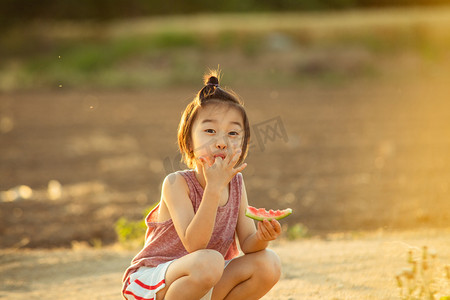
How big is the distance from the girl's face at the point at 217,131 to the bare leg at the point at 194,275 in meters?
0.49

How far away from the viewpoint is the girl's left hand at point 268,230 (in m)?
3.08

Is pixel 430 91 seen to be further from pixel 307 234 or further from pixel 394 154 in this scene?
pixel 307 234

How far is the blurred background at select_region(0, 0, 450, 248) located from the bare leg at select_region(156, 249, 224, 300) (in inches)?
117

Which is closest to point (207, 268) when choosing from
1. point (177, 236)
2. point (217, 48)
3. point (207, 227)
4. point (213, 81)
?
→ point (207, 227)

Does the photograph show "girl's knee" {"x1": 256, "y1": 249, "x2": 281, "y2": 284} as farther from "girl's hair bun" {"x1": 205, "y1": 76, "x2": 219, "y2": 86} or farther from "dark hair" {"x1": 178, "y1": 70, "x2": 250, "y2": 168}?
"girl's hair bun" {"x1": 205, "y1": 76, "x2": 219, "y2": 86}

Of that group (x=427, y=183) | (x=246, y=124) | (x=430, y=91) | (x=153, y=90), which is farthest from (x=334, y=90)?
(x=246, y=124)

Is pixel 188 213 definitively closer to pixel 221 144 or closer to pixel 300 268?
pixel 221 144

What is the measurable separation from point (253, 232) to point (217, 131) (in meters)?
0.57

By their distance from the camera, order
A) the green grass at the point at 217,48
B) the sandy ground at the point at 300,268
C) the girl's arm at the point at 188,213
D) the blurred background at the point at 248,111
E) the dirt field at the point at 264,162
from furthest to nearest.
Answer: the green grass at the point at 217,48 → the blurred background at the point at 248,111 → the dirt field at the point at 264,162 → the sandy ground at the point at 300,268 → the girl's arm at the point at 188,213

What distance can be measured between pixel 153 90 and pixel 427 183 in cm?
1563

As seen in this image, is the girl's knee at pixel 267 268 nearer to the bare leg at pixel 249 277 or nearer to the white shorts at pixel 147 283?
the bare leg at pixel 249 277

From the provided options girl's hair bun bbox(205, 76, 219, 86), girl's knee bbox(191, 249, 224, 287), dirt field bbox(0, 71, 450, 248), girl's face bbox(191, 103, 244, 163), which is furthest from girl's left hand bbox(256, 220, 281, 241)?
dirt field bbox(0, 71, 450, 248)

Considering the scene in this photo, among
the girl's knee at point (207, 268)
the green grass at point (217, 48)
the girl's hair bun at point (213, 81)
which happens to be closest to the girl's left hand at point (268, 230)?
the girl's knee at point (207, 268)

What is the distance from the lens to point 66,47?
33.4 metres
